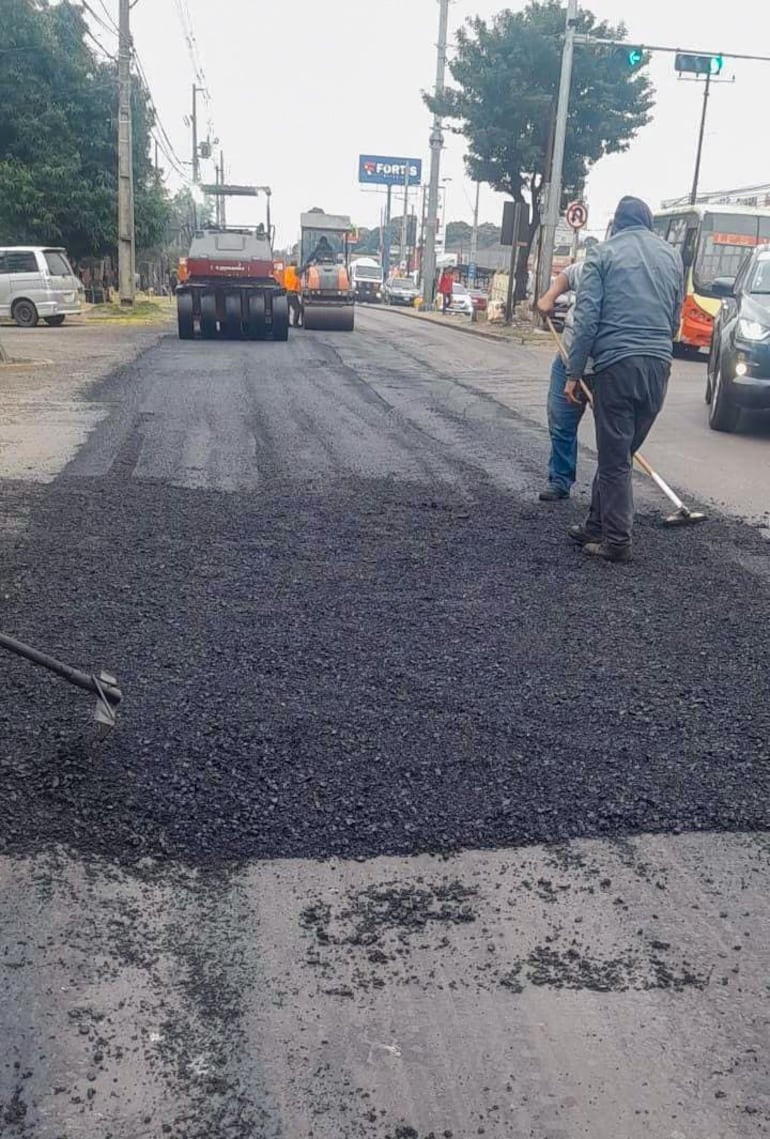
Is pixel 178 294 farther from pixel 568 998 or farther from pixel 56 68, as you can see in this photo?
pixel 568 998

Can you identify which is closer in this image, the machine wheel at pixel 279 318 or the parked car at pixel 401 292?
the machine wheel at pixel 279 318

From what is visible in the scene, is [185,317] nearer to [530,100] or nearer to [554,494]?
[554,494]

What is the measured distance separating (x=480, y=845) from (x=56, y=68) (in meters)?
32.5

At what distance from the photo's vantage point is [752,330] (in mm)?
10016

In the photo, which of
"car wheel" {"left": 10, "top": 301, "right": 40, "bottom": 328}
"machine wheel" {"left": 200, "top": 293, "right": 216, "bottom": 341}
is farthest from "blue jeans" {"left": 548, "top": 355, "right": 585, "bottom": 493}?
"car wheel" {"left": 10, "top": 301, "right": 40, "bottom": 328}

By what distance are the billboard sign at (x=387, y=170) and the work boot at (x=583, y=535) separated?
219 ft

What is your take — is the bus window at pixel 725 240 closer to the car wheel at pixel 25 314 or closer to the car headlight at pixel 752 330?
the car headlight at pixel 752 330

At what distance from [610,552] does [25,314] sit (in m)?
21.1

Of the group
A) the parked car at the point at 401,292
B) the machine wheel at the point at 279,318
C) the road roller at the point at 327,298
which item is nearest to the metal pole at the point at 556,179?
the road roller at the point at 327,298

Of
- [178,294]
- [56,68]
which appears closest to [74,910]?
[178,294]

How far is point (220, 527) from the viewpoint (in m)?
6.04

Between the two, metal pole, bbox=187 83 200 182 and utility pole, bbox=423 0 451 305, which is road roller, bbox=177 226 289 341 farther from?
metal pole, bbox=187 83 200 182

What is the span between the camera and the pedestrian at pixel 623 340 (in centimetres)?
569

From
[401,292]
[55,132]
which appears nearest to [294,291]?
[55,132]
